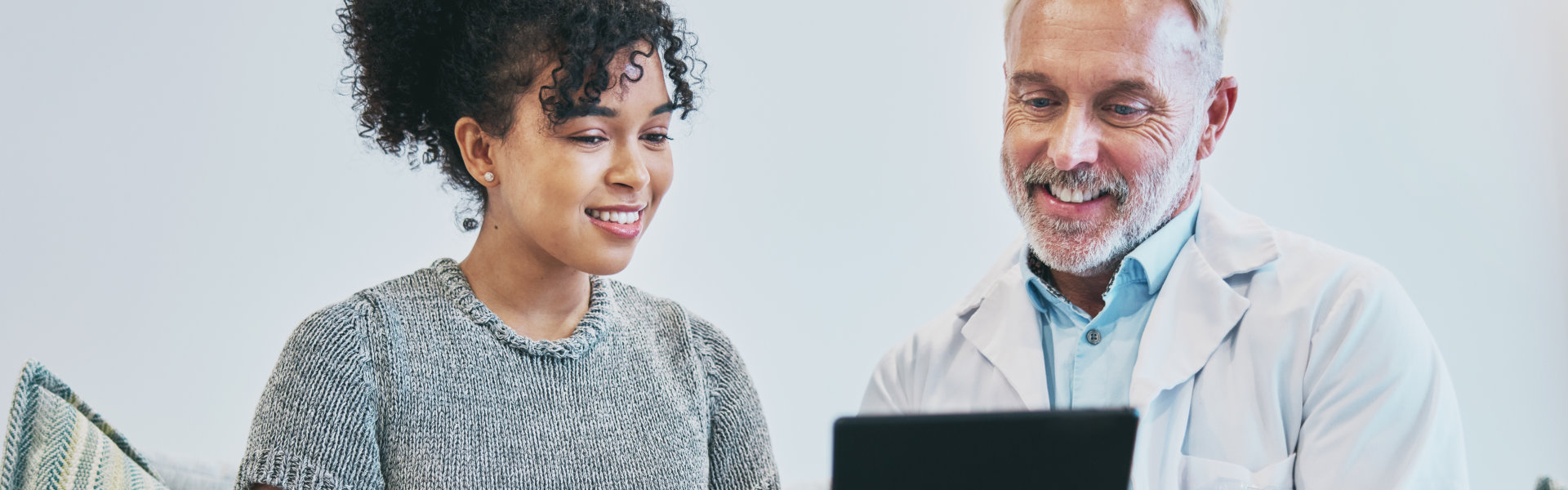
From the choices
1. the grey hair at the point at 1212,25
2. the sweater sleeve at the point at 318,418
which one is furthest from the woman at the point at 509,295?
the grey hair at the point at 1212,25

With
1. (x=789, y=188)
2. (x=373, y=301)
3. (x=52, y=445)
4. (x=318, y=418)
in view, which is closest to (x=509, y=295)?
(x=373, y=301)

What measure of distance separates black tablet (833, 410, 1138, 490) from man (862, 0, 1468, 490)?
2.28 feet

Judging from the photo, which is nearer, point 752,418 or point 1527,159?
point 752,418

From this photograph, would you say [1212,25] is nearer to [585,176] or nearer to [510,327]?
[585,176]

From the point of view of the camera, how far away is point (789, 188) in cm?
262

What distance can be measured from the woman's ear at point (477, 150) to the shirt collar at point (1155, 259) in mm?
788

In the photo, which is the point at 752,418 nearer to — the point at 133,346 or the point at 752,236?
the point at 752,236

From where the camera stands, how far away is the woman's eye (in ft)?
5.19

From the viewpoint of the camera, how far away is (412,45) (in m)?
1.38

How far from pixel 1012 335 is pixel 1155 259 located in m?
0.22

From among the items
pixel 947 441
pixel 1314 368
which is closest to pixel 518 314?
pixel 947 441

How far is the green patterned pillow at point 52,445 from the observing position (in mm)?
1328

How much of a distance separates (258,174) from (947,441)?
1.75m

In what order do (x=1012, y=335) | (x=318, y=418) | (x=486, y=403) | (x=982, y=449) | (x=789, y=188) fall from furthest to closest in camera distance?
(x=789, y=188) → (x=1012, y=335) → (x=486, y=403) → (x=318, y=418) → (x=982, y=449)
